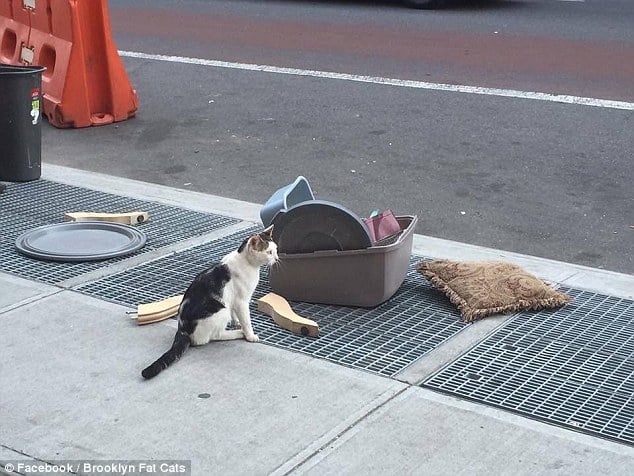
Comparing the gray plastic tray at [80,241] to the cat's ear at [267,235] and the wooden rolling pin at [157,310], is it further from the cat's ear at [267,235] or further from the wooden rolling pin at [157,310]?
the cat's ear at [267,235]

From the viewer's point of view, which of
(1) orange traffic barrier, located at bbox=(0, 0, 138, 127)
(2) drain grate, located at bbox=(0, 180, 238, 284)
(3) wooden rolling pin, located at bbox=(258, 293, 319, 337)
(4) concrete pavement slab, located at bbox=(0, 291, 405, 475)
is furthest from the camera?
(1) orange traffic barrier, located at bbox=(0, 0, 138, 127)

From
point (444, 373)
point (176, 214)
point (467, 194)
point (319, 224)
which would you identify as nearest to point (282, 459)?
point (444, 373)

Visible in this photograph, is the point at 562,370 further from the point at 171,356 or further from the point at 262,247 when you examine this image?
the point at 171,356

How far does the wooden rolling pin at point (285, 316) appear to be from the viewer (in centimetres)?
513

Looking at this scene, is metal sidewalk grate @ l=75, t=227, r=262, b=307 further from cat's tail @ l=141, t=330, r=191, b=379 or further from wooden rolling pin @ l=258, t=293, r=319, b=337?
cat's tail @ l=141, t=330, r=191, b=379

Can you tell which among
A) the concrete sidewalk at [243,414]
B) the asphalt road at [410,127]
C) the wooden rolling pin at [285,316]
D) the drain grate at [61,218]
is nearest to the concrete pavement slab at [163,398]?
the concrete sidewalk at [243,414]

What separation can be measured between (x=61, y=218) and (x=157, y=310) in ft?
6.69

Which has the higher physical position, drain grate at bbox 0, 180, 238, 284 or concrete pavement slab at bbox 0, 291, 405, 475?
concrete pavement slab at bbox 0, 291, 405, 475

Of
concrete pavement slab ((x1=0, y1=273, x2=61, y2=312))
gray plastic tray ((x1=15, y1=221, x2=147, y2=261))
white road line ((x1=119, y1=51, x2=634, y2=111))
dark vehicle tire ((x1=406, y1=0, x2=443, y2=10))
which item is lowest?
concrete pavement slab ((x1=0, y1=273, x2=61, y2=312))

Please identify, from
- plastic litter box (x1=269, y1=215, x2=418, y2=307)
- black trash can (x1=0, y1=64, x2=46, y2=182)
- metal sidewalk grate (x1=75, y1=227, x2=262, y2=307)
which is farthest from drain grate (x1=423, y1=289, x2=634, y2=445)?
black trash can (x1=0, y1=64, x2=46, y2=182)

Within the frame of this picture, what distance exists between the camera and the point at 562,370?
4.85 metres

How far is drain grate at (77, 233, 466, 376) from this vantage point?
496 cm

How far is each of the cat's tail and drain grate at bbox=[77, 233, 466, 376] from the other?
436mm

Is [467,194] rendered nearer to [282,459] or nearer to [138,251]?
[138,251]
